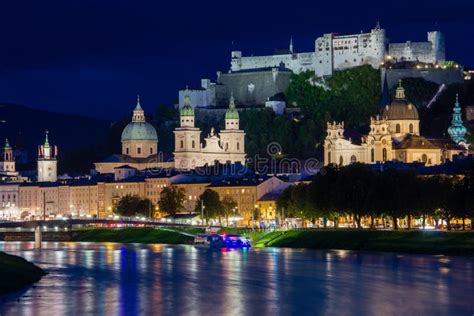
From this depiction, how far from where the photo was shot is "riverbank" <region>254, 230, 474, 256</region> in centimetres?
8306

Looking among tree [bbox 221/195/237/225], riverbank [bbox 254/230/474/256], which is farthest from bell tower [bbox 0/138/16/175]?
riverbank [bbox 254/230/474/256]

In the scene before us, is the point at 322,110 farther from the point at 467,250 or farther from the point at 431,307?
the point at 431,307

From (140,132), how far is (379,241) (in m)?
79.9

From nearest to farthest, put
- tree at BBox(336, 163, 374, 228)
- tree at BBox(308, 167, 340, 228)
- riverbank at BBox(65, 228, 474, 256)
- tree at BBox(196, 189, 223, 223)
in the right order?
riverbank at BBox(65, 228, 474, 256) < tree at BBox(336, 163, 374, 228) < tree at BBox(308, 167, 340, 228) < tree at BBox(196, 189, 223, 223)

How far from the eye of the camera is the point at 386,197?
93.2m

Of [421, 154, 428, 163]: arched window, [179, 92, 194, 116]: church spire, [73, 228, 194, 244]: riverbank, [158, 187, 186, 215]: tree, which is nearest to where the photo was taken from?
[73, 228, 194, 244]: riverbank

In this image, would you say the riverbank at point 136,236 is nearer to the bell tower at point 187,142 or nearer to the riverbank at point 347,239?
the riverbank at point 347,239

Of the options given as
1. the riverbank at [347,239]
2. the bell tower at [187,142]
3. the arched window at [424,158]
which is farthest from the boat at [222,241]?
the bell tower at [187,142]

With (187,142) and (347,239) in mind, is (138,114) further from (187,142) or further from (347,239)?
(347,239)

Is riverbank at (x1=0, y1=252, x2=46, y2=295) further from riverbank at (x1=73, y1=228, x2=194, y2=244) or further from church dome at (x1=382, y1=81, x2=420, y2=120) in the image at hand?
church dome at (x1=382, y1=81, x2=420, y2=120)

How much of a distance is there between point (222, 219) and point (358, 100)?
2939cm

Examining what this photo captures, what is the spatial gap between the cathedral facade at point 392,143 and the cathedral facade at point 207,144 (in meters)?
15.3

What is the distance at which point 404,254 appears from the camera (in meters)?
84.6

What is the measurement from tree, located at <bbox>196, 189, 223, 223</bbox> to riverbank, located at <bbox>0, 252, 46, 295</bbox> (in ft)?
167
